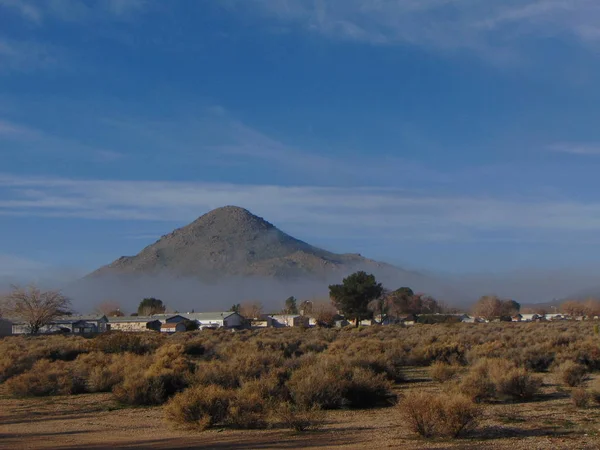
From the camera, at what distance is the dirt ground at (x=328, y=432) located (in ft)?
43.7

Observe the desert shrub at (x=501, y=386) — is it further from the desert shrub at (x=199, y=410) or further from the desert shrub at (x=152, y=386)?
the desert shrub at (x=152, y=386)

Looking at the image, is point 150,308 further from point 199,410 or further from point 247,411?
point 247,411

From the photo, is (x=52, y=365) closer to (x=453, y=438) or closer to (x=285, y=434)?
(x=285, y=434)

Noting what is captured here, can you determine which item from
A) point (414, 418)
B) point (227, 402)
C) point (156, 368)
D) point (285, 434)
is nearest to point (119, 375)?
point (156, 368)

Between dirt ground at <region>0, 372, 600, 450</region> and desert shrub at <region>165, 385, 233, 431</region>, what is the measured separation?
0.27 meters

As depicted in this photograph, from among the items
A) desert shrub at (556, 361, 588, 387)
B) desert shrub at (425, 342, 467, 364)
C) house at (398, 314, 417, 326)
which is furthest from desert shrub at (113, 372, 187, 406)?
house at (398, 314, 417, 326)

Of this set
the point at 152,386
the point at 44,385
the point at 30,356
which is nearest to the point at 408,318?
the point at 30,356

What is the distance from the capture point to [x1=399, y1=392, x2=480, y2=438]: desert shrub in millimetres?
13477

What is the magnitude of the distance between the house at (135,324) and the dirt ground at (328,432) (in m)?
78.5

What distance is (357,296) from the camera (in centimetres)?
9212

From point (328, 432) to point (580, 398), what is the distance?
23.3ft

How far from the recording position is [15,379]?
77.4 ft

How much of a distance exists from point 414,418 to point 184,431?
501 centimetres

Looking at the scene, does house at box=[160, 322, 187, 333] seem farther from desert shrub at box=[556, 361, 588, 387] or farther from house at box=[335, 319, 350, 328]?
desert shrub at box=[556, 361, 588, 387]
